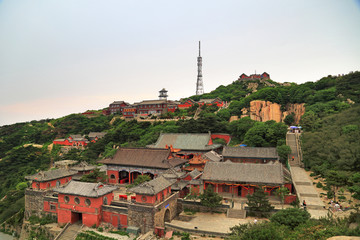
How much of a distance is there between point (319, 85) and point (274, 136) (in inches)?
918

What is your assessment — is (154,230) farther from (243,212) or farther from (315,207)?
(315,207)

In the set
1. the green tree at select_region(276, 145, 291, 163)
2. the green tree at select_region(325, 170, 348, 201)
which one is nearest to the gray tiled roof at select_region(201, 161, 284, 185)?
the green tree at select_region(325, 170, 348, 201)

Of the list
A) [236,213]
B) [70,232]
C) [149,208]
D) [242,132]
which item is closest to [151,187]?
[149,208]

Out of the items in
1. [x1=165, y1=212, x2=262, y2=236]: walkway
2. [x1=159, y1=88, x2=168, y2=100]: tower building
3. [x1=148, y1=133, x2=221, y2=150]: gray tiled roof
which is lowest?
[x1=165, y1=212, x2=262, y2=236]: walkway

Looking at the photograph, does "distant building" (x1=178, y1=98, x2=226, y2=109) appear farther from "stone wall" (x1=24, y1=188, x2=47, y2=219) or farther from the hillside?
"stone wall" (x1=24, y1=188, x2=47, y2=219)

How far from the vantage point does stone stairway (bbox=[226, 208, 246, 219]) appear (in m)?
23.1

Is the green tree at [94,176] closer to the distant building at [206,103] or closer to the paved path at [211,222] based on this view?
the paved path at [211,222]

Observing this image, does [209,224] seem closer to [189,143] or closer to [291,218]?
[291,218]

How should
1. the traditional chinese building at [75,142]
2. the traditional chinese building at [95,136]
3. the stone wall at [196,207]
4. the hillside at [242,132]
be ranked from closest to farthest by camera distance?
the stone wall at [196,207]
the hillside at [242,132]
the traditional chinese building at [75,142]
the traditional chinese building at [95,136]

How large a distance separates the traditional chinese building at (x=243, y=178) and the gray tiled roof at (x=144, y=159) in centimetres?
592

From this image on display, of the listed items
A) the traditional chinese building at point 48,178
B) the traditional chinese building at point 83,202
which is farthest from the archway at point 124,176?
the traditional chinese building at point 83,202

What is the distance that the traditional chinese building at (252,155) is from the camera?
3247cm

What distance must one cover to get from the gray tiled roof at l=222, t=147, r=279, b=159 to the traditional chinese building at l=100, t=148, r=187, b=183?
6.37 metres

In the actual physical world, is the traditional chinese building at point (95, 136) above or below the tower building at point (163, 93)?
below
